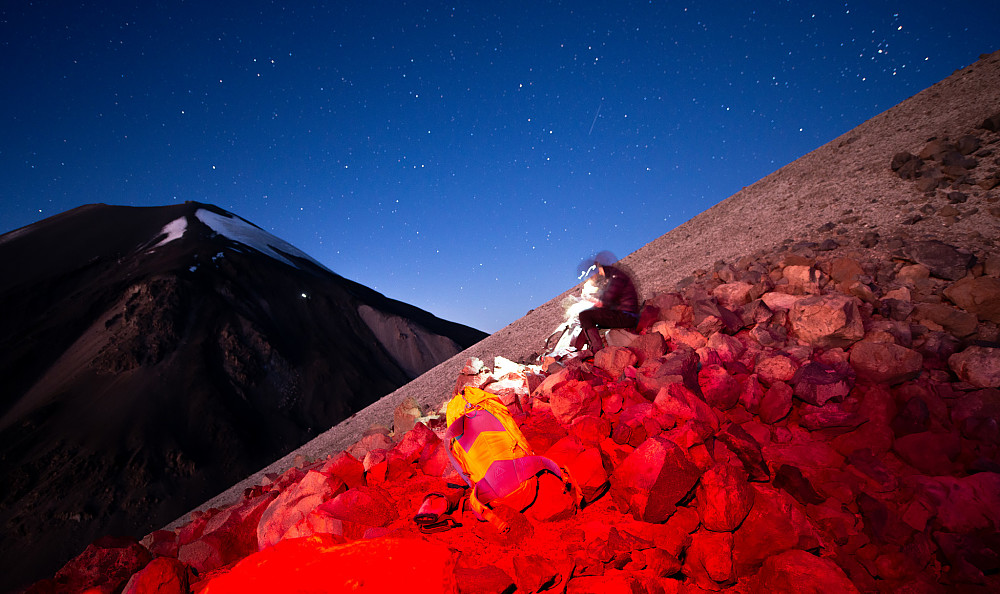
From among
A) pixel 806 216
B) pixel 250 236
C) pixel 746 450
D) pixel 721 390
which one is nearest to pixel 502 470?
pixel 746 450

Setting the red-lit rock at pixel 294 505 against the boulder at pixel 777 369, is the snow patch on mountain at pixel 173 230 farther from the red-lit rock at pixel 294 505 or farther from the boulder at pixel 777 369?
the boulder at pixel 777 369

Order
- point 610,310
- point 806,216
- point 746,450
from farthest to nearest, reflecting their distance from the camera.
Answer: point 806,216 < point 610,310 < point 746,450

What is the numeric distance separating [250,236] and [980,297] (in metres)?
40.2

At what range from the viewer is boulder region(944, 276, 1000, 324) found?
339 cm

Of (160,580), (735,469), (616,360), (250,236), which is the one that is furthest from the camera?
(250,236)

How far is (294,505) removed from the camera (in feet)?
9.65

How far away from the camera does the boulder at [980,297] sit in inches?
133

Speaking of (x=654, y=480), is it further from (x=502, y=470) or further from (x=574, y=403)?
(x=574, y=403)

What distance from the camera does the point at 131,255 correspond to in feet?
82.5

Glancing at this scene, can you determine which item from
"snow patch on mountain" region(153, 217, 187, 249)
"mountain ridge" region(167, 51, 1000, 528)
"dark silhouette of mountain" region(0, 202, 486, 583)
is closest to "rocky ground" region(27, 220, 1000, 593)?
"mountain ridge" region(167, 51, 1000, 528)

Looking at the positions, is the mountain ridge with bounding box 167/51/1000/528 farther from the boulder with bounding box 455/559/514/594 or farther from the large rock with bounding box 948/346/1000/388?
the boulder with bounding box 455/559/514/594

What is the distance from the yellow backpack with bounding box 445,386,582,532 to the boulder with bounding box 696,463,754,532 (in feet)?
2.34

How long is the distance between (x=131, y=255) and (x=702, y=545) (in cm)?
3524

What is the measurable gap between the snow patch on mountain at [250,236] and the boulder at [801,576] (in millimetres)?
34649
